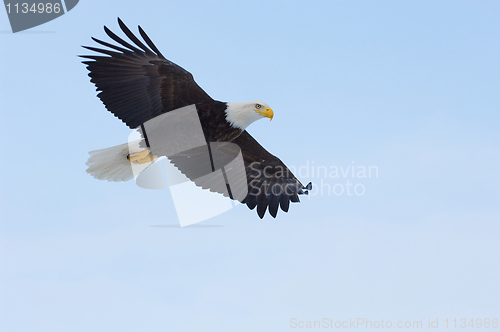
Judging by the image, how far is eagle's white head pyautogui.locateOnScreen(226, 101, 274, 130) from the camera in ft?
21.2

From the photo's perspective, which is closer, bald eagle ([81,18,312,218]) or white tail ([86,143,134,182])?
bald eagle ([81,18,312,218])

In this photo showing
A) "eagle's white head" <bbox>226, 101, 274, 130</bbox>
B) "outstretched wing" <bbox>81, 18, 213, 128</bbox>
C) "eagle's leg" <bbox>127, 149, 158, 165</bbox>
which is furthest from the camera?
"eagle's leg" <bbox>127, 149, 158, 165</bbox>

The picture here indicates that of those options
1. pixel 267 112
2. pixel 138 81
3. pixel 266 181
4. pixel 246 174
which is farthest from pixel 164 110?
pixel 266 181

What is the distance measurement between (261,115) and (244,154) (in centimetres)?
92

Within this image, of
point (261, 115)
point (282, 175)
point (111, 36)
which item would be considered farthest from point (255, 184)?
point (111, 36)

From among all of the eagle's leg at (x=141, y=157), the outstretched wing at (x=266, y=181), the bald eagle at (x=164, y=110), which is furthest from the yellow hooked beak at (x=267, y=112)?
the eagle's leg at (x=141, y=157)

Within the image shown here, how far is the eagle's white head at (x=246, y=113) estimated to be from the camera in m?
6.45

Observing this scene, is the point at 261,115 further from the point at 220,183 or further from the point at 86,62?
the point at 86,62

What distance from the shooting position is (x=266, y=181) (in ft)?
23.2

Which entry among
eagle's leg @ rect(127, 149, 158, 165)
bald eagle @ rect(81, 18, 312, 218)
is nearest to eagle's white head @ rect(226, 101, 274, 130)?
bald eagle @ rect(81, 18, 312, 218)

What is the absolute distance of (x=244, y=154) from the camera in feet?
23.9

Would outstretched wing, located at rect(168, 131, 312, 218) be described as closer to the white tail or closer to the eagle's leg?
the eagle's leg

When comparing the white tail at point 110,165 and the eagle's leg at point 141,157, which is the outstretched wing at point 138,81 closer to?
the eagle's leg at point 141,157

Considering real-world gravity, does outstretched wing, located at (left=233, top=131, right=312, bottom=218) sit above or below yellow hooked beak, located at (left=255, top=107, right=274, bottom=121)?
below
